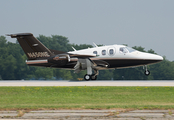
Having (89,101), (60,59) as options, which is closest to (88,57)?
(60,59)

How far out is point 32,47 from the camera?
31812 millimetres

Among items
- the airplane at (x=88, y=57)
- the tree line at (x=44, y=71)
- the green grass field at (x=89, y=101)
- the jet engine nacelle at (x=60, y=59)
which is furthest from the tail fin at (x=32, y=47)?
the tree line at (x=44, y=71)

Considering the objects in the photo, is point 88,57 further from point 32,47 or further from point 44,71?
point 44,71

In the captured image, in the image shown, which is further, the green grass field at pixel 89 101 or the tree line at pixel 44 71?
the tree line at pixel 44 71

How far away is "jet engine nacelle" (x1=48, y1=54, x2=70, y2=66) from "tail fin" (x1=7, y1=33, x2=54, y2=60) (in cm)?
81

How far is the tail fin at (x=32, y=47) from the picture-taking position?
31.6 m

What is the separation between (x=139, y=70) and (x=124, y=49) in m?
53.4

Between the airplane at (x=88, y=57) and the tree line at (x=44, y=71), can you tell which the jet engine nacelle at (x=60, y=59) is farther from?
the tree line at (x=44, y=71)

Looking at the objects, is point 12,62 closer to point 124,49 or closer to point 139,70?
point 139,70

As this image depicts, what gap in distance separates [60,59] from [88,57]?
3045mm

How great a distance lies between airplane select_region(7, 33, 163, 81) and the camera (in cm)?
3130

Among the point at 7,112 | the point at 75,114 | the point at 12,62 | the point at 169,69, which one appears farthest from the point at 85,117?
the point at 169,69

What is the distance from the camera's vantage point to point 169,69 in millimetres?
102625

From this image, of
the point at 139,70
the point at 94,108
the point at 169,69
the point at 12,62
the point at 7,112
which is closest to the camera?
the point at 7,112
